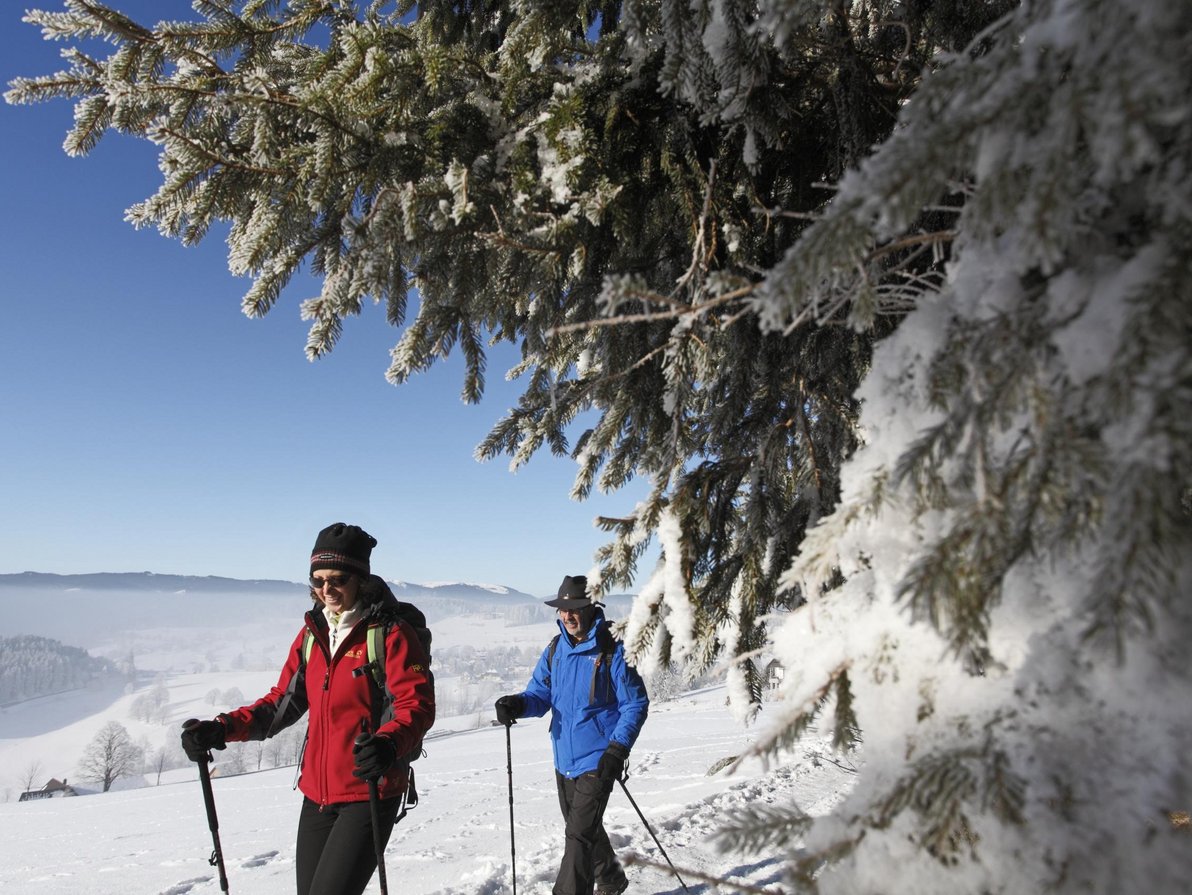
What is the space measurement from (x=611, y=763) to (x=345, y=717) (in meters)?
1.68

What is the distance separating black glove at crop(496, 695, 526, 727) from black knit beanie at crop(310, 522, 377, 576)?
1.73 metres

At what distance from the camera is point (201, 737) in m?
3.07

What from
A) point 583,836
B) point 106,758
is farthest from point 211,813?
point 106,758

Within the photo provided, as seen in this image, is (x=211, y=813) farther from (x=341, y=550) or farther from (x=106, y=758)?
(x=106, y=758)

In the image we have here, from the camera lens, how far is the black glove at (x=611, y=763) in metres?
3.77

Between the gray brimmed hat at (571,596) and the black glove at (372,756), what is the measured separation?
66.7 inches

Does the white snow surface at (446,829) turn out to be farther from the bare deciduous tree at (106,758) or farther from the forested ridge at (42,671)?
the forested ridge at (42,671)

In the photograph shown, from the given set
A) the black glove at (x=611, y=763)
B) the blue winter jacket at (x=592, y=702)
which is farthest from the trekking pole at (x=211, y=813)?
the black glove at (x=611, y=763)

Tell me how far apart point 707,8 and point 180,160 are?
172cm

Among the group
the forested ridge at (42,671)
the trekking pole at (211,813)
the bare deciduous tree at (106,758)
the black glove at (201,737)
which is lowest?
the forested ridge at (42,671)

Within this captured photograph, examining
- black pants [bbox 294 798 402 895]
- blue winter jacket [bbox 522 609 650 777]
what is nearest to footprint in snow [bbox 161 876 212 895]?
blue winter jacket [bbox 522 609 650 777]

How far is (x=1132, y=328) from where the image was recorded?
69cm

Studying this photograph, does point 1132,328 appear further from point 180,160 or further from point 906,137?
point 180,160

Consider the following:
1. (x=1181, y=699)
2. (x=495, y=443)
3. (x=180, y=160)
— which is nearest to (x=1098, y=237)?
(x=1181, y=699)
